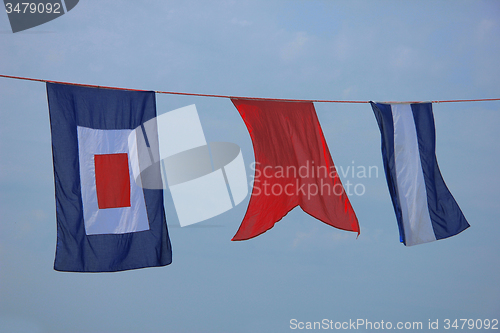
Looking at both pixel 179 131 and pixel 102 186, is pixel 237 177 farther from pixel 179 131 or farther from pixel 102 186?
pixel 102 186

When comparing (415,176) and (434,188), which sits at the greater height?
(415,176)

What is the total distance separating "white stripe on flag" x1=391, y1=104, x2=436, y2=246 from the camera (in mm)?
5387

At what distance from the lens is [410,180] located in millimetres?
5492

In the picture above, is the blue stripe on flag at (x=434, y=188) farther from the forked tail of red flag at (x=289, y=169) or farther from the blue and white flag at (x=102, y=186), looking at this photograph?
the blue and white flag at (x=102, y=186)

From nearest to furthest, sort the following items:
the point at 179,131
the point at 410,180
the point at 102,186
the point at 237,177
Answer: the point at 102,186
the point at 179,131
the point at 410,180
the point at 237,177

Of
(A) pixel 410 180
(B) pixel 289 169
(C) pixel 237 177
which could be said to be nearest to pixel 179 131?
(B) pixel 289 169

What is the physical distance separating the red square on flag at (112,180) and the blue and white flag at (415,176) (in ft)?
9.98

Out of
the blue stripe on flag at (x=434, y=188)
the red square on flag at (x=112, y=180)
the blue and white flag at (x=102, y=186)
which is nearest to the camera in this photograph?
the blue and white flag at (x=102, y=186)

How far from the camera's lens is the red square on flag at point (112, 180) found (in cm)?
440

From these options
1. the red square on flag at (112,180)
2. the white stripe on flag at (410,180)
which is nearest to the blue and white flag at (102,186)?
the red square on flag at (112,180)

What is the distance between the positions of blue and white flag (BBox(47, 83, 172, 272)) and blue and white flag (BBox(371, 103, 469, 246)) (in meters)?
2.76

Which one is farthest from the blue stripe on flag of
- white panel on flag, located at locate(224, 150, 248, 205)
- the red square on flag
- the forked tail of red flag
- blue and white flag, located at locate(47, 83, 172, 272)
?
the red square on flag

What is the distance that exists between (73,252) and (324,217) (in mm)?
2688

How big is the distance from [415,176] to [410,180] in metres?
0.08
